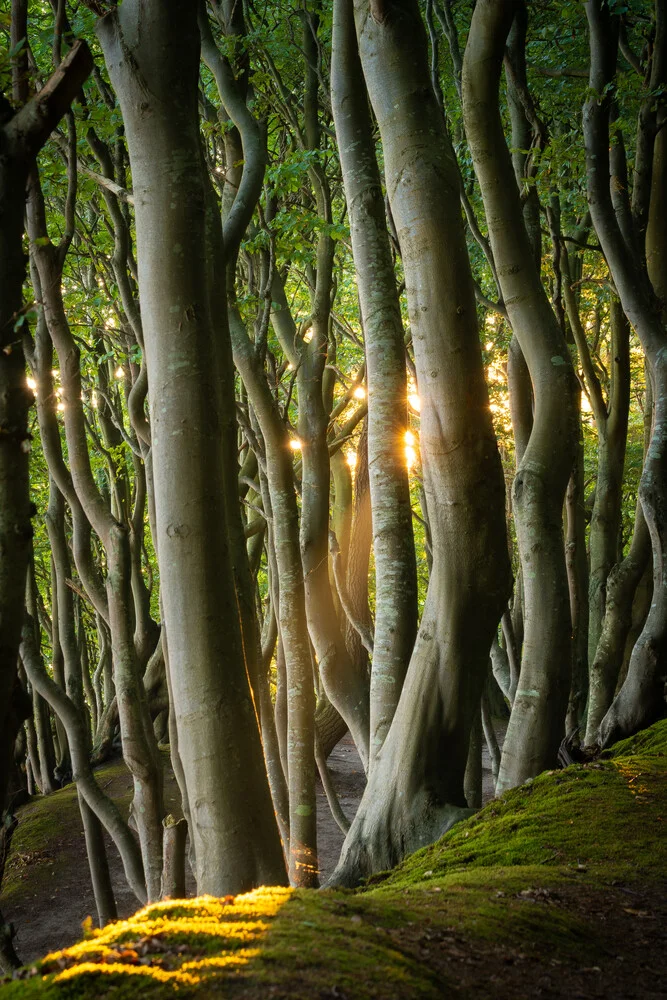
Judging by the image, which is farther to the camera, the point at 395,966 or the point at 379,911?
the point at 379,911

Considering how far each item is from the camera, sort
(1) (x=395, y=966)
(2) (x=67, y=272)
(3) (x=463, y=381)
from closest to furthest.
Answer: (1) (x=395, y=966) → (3) (x=463, y=381) → (2) (x=67, y=272)

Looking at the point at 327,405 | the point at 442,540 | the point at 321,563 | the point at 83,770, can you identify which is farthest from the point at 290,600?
the point at 327,405

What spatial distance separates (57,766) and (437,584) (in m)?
16.0

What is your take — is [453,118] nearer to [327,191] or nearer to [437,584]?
[327,191]

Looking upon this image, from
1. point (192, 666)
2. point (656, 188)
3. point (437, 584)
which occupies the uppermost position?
point (656, 188)

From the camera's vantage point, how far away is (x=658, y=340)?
24.7ft

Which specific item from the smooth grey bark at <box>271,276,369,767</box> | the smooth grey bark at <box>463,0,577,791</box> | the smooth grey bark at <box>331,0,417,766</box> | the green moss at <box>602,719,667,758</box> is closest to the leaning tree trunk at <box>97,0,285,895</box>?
the smooth grey bark at <box>331,0,417,766</box>

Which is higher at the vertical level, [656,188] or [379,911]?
[656,188]

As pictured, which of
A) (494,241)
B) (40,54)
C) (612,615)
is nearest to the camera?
(494,241)

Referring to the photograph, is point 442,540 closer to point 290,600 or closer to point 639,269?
point 290,600

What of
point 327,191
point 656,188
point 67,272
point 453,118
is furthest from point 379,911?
point 67,272

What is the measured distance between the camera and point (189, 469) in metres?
3.84

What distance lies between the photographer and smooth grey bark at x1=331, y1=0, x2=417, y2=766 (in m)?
6.02

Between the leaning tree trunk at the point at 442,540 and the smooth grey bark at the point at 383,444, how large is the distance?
638 mm
